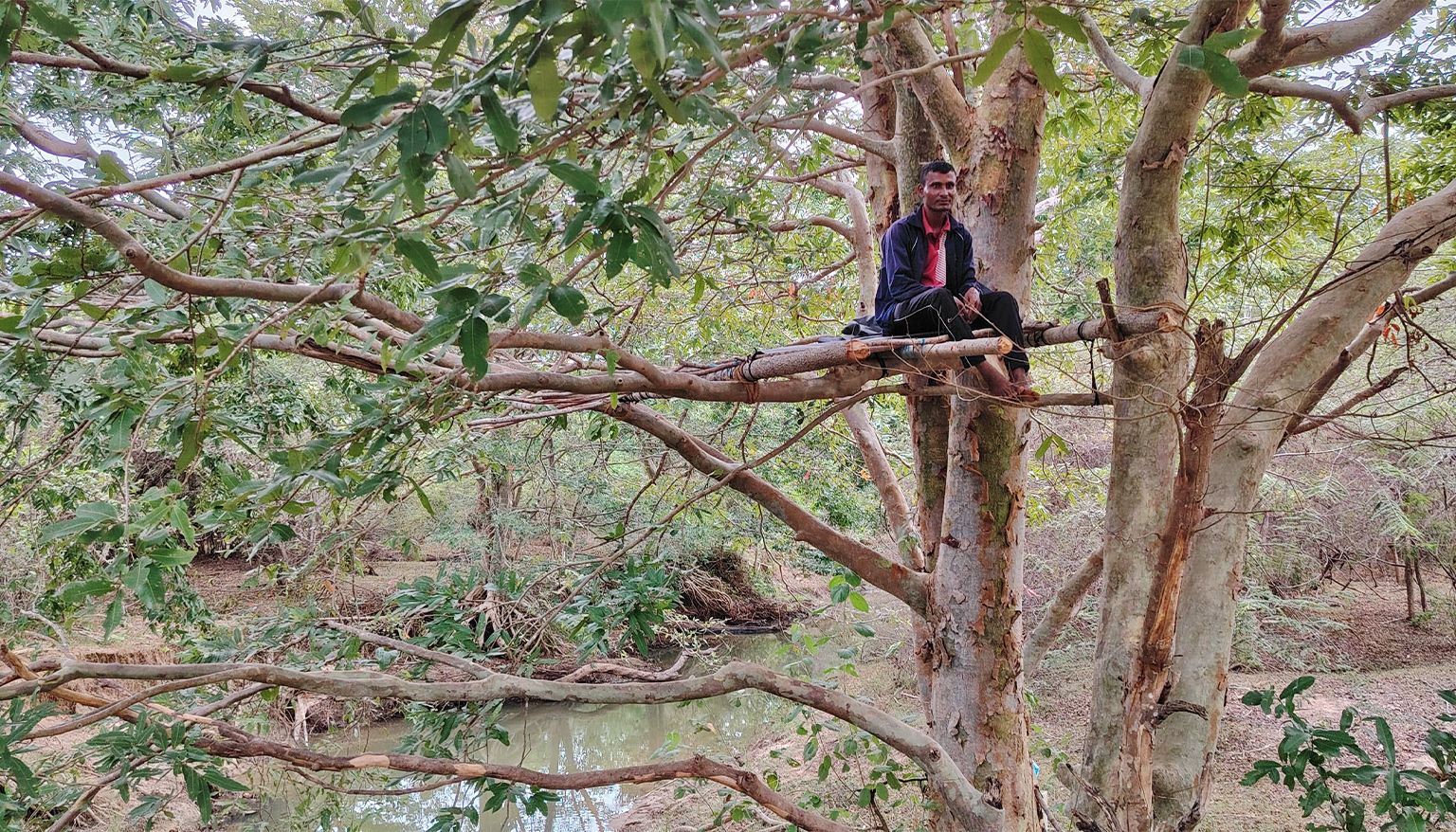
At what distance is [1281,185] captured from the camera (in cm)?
348

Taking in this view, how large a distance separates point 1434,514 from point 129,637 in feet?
42.4


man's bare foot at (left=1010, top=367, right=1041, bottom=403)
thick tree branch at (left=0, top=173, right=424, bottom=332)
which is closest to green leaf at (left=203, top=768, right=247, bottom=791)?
thick tree branch at (left=0, top=173, right=424, bottom=332)

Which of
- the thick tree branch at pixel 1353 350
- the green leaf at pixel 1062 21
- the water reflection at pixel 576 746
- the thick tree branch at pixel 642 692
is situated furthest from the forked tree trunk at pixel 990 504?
the water reflection at pixel 576 746

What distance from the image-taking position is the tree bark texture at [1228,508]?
2570mm

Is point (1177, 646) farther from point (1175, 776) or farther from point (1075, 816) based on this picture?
point (1075, 816)

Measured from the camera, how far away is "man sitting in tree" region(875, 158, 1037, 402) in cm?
262

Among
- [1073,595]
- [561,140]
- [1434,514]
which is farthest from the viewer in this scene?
[1434,514]

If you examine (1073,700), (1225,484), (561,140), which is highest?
(561,140)

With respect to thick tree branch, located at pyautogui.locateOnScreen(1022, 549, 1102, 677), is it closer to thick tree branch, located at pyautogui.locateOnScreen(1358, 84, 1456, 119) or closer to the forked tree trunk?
the forked tree trunk

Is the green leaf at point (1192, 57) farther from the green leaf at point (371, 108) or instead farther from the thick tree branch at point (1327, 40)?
the green leaf at point (371, 108)

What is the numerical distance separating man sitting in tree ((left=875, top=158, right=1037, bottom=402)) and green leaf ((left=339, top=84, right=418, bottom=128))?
184cm

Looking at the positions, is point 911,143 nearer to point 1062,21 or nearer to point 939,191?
point 939,191

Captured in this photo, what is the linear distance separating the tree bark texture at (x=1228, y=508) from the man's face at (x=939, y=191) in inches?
47.0

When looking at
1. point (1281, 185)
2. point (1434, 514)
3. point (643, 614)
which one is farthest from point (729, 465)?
point (1434, 514)
